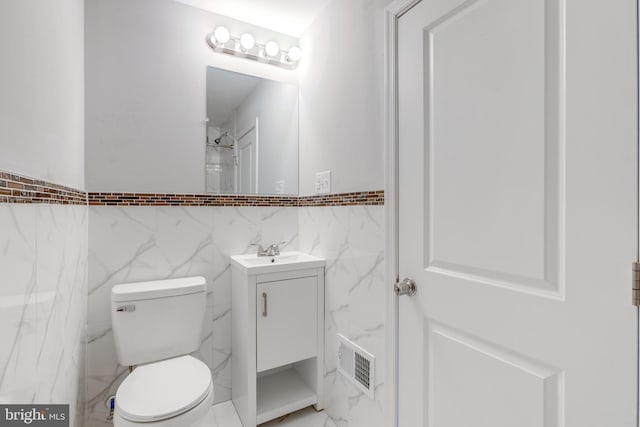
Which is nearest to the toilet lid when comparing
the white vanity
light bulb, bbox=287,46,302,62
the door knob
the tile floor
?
the white vanity

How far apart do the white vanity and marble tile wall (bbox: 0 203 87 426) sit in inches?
28.8

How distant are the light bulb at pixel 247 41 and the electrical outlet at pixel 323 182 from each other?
35.8 inches

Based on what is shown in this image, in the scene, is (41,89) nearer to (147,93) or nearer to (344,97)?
(147,93)

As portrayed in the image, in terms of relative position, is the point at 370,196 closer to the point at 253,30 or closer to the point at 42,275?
the point at 42,275

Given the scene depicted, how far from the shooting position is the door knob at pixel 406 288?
119 cm

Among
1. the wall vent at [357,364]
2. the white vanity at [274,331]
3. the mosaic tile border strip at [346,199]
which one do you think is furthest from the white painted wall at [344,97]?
the wall vent at [357,364]

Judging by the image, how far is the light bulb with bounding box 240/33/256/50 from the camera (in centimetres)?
191

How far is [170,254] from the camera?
1760mm

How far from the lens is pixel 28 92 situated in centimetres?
83

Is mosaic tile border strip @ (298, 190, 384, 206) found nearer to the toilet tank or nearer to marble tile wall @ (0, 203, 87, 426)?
the toilet tank

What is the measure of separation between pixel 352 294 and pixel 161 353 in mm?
1012

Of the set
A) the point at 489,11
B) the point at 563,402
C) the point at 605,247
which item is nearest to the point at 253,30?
the point at 489,11

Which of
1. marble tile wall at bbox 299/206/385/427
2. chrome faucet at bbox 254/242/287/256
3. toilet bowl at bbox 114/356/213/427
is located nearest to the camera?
toilet bowl at bbox 114/356/213/427

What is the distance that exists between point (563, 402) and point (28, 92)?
1.59m
